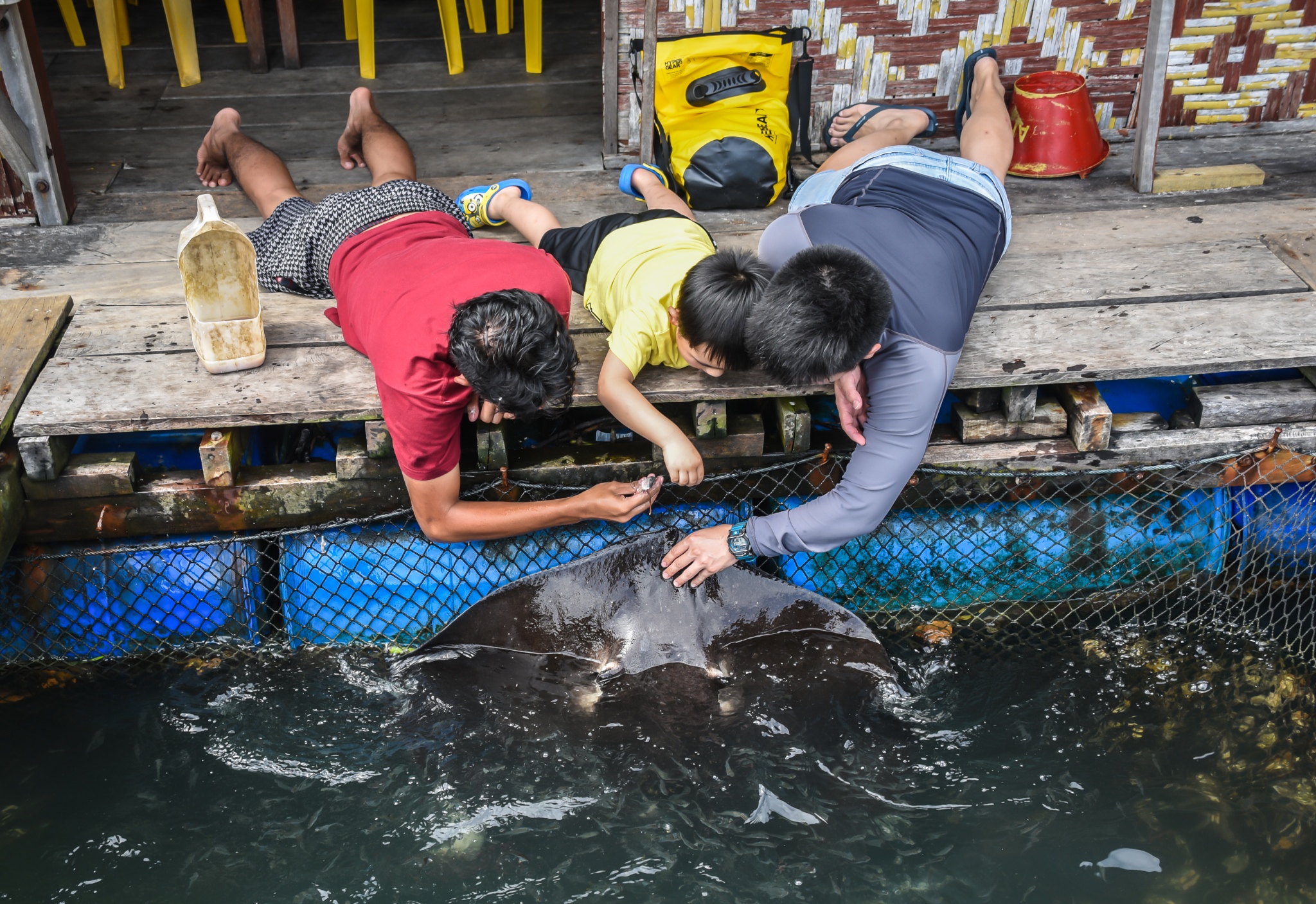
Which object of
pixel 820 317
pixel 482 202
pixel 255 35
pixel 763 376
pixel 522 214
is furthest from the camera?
pixel 255 35

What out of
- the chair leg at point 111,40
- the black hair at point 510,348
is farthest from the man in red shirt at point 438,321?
the chair leg at point 111,40

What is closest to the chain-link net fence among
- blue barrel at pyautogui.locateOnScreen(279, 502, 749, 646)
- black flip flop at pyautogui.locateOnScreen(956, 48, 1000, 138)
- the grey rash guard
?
blue barrel at pyautogui.locateOnScreen(279, 502, 749, 646)

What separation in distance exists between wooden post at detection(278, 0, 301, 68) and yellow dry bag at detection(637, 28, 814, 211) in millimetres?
2244

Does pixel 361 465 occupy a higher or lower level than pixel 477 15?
lower

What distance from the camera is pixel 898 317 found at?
2.61 m

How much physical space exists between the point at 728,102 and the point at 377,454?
182cm

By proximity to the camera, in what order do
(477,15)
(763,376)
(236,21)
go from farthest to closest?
(477,15), (236,21), (763,376)

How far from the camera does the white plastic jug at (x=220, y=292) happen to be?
2.80 metres

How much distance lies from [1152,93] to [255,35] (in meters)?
3.99

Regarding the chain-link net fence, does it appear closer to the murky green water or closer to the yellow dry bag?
the murky green water

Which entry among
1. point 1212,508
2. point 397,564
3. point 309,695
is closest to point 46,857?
point 309,695

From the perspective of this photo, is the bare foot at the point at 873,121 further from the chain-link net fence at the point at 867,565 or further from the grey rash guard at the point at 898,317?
the chain-link net fence at the point at 867,565

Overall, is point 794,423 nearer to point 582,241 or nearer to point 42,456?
point 582,241

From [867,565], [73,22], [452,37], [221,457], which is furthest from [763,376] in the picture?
[73,22]
